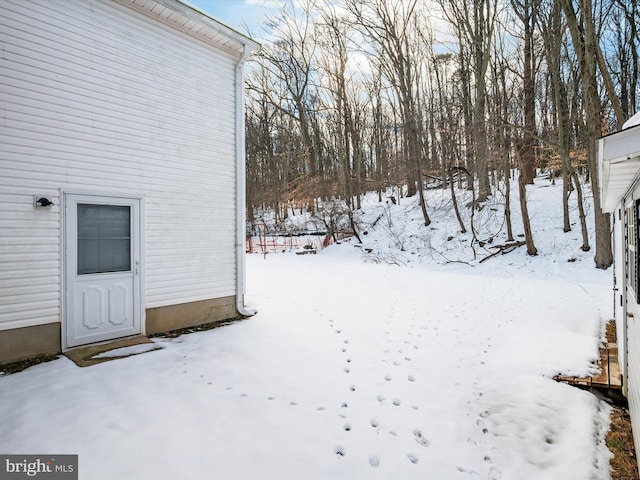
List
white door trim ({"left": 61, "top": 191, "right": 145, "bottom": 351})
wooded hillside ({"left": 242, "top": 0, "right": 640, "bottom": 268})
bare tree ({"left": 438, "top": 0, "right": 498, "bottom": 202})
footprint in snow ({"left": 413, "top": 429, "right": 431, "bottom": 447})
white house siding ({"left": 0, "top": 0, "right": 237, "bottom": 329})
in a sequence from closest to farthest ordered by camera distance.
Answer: footprint in snow ({"left": 413, "top": 429, "right": 431, "bottom": 447}) < white house siding ({"left": 0, "top": 0, "right": 237, "bottom": 329}) < white door trim ({"left": 61, "top": 191, "right": 145, "bottom": 351}) < wooded hillside ({"left": 242, "top": 0, "right": 640, "bottom": 268}) < bare tree ({"left": 438, "top": 0, "right": 498, "bottom": 202})

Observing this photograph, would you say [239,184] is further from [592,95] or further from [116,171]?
[592,95]

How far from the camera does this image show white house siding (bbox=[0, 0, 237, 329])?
12.9 feet

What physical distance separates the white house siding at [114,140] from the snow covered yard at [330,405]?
1.12m

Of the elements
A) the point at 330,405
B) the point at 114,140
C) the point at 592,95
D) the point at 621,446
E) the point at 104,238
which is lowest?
the point at 621,446

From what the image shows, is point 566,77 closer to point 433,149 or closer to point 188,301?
point 433,149

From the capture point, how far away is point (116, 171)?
4.68 m

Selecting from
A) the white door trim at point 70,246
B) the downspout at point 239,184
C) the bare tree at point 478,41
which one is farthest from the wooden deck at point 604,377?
the bare tree at point 478,41

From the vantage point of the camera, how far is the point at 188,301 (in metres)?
5.50

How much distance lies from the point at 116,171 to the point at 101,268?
4.30ft

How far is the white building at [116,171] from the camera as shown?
13.0ft

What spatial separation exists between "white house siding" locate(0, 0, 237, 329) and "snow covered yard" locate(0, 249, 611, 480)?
1.12 metres

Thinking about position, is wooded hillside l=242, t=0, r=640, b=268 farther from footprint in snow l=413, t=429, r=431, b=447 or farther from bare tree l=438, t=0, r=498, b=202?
footprint in snow l=413, t=429, r=431, b=447

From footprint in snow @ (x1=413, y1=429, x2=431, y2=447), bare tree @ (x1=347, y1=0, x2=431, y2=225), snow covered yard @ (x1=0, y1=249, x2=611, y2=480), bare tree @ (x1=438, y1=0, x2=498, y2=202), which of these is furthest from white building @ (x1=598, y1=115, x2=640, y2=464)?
bare tree @ (x1=347, y1=0, x2=431, y2=225)

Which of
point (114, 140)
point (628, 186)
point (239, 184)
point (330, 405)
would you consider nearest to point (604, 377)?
point (628, 186)
